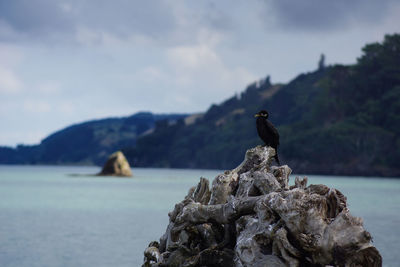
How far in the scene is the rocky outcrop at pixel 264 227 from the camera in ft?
35.5

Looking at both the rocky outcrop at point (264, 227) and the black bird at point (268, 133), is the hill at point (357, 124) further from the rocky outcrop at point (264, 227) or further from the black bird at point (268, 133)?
the rocky outcrop at point (264, 227)

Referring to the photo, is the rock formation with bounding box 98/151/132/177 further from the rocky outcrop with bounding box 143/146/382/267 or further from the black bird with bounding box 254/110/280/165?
the rocky outcrop with bounding box 143/146/382/267

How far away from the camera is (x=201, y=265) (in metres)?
12.7

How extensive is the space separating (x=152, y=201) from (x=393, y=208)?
26138 mm

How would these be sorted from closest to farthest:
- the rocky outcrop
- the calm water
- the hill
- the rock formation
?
1. the rocky outcrop
2. the calm water
3. the rock formation
4. the hill

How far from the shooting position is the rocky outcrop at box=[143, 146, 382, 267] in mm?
10812

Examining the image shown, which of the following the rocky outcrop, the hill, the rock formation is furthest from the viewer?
the hill

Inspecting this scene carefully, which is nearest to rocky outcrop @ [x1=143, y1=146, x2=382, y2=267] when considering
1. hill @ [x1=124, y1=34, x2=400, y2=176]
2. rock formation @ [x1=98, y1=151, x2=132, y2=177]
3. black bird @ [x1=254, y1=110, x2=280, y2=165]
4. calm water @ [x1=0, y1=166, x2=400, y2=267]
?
black bird @ [x1=254, y1=110, x2=280, y2=165]

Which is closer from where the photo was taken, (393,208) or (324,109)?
(393,208)

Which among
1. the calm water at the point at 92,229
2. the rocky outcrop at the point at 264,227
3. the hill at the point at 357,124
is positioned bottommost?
the calm water at the point at 92,229

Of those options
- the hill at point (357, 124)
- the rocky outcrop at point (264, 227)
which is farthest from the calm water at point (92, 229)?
the hill at point (357, 124)

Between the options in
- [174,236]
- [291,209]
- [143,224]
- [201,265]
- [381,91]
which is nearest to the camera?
[291,209]

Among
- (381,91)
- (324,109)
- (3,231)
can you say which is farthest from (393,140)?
(3,231)

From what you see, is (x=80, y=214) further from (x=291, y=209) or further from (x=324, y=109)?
(x=324, y=109)
